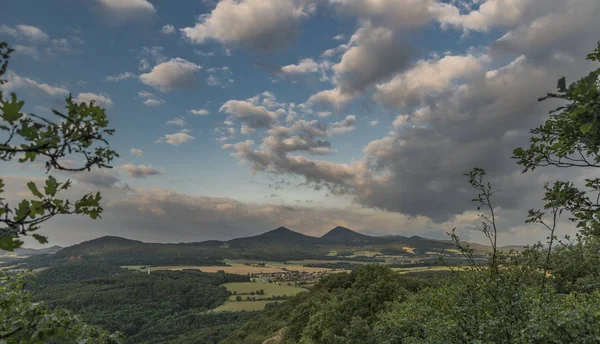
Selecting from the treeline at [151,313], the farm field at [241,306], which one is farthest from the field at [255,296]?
the treeline at [151,313]

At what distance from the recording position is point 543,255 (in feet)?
28.1

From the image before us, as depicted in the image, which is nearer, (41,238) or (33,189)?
(41,238)

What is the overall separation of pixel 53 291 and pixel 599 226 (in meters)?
253

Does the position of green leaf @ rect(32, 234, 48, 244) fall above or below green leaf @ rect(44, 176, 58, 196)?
below

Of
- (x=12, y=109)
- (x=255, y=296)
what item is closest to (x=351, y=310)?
(x=12, y=109)

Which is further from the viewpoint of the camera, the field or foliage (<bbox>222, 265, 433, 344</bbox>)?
the field

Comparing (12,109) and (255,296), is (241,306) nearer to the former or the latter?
(255,296)

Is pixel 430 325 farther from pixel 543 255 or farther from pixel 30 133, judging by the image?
pixel 30 133

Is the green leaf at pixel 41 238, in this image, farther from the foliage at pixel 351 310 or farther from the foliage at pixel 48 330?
the foliage at pixel 351 310

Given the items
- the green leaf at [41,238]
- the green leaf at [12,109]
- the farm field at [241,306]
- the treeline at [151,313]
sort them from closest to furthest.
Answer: the green leaf at [12,109] → the green leaf at [41,238] → the treeline at [151,313] → the farm field at [241,306]

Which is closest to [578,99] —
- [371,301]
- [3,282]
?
[3,282]

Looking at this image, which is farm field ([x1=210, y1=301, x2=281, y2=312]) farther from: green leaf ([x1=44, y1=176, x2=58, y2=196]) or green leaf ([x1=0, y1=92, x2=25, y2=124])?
green leaf ([x1=0, y1=92, x2=25, y2=124])

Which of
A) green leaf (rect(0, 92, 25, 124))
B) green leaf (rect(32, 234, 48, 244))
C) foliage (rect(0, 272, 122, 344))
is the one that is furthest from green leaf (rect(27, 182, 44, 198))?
foliage (rect(0, 272, 122, 344))

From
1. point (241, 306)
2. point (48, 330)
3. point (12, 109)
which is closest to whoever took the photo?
point (12, 109)
